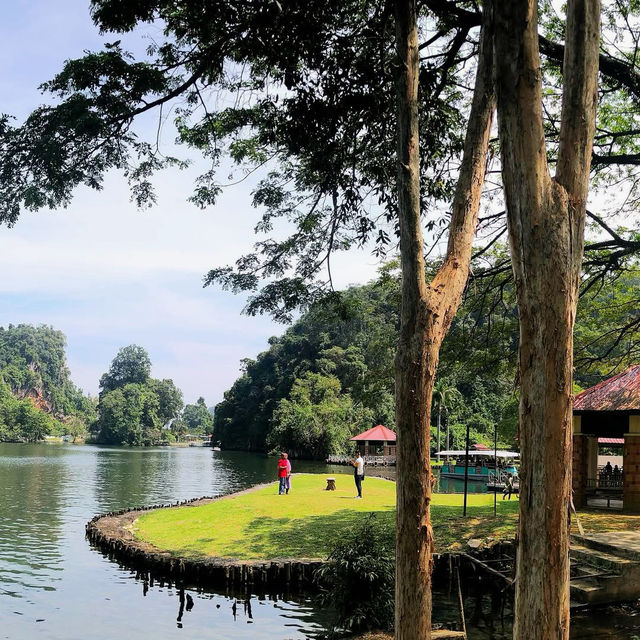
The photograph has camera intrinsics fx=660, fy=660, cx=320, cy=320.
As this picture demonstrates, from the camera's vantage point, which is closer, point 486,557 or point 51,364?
point 486,557

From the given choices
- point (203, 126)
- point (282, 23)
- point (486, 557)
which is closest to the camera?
point (282, 23)

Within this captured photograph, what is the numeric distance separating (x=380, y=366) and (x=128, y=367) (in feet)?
422

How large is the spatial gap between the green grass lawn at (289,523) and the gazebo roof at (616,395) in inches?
133

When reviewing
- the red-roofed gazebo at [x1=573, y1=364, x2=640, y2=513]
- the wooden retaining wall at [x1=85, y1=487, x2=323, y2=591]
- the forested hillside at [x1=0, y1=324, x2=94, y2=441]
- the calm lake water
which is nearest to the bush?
the calm lake water

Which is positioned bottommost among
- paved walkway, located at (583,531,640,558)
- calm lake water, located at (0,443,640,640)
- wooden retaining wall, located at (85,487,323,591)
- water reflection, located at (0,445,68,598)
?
water reflection, located at (0,445,68,598)

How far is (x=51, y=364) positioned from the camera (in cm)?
17175

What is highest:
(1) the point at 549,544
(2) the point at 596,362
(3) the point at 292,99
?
(3) the point at 292,99

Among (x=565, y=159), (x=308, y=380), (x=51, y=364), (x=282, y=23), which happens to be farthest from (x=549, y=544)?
(x=51, y=364)

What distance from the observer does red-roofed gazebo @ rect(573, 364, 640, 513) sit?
51.2 ft

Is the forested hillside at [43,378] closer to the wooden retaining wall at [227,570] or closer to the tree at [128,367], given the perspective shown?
the tree at [128,367]

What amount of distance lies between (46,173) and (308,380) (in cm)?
5677

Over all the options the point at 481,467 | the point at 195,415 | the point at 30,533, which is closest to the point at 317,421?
the point at 481,467

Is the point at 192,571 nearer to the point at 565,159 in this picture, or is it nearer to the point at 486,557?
the point at 486,557

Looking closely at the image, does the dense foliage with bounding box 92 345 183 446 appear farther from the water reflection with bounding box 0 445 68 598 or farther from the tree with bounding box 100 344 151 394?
the water reflection with bounding box 0 445 68 598
